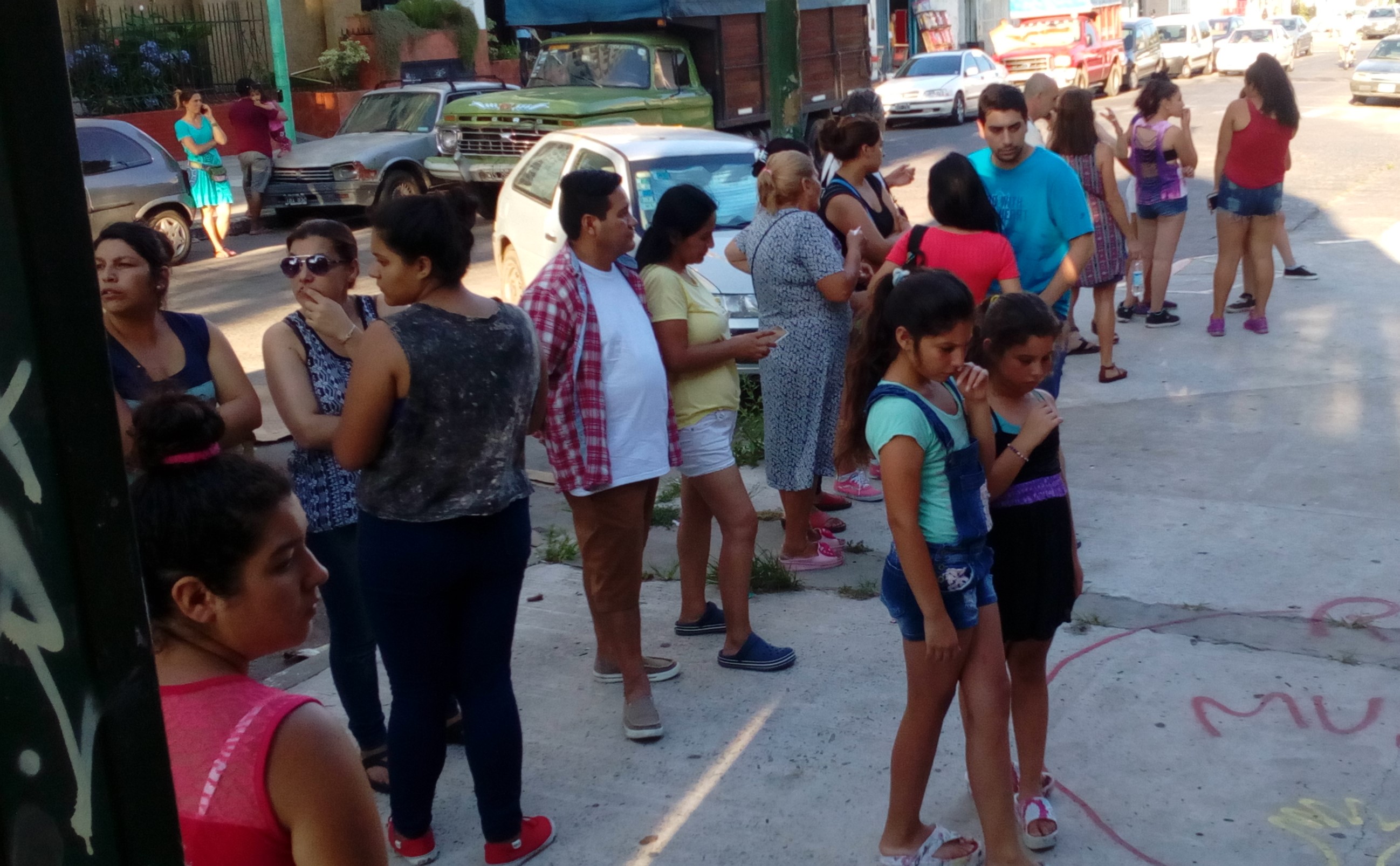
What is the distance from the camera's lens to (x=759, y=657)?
14.8 feet

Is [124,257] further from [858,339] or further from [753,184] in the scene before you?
[753,184]

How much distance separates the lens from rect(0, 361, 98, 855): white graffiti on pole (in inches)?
42.8

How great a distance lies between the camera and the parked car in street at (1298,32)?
4194 centimetres

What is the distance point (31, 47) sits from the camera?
1.07 meters

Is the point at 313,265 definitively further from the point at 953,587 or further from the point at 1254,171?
the point at 1254,171

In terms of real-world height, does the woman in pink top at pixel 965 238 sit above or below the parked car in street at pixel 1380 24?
below

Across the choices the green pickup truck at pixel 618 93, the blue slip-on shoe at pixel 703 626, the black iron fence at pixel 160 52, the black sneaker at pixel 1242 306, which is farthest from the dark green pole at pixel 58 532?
the black iron fence at pixel 160 52

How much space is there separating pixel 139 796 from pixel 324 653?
3.74m

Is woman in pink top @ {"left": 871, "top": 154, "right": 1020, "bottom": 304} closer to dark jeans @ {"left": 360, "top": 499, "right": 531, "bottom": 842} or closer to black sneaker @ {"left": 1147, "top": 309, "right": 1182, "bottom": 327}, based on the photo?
dark jeans @ {"left": 360, "top": 499, "right": 531, "bottom": 842}

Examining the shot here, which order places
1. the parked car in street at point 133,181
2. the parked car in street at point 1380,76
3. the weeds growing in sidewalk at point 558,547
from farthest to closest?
the parked car in street at point 1380,76 → the parked car in street at point 133,181 → the weeds growing in sidewalk at point 558,547

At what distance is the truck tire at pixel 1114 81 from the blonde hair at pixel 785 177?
101ft

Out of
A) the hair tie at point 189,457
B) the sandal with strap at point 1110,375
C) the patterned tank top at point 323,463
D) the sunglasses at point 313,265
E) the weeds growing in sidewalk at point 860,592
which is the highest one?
the sunglasses at point 313,265

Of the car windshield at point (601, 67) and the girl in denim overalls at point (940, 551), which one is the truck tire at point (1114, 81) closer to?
the car windshield at point (601, 67)

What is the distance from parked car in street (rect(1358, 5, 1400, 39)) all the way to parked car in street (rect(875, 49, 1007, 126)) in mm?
22498
